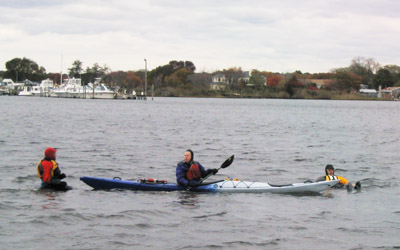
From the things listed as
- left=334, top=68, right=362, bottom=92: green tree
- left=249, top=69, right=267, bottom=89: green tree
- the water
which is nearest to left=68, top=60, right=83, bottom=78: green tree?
left=249, top=69, right=267, bottom=89: green tree

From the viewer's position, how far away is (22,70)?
190 meters

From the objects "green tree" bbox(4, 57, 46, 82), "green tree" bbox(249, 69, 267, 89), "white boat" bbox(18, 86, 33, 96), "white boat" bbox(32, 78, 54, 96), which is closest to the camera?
"white boat" bbox(32, 78, 54, 96)

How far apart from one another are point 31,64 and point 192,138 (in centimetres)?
16423

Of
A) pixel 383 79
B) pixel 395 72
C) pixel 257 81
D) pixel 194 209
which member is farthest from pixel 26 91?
pixel 194 209

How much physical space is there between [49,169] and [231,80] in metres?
169

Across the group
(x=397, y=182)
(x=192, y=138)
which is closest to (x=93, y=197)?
(x=397, y=182)

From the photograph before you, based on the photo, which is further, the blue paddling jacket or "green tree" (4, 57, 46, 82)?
"green tree" (4, 57, 46, 82)

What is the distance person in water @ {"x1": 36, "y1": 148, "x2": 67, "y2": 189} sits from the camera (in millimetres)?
16250

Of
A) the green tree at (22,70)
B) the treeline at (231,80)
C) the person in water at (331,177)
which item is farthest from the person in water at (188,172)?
the green tree at (22,70)

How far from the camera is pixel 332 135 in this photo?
1805 inches

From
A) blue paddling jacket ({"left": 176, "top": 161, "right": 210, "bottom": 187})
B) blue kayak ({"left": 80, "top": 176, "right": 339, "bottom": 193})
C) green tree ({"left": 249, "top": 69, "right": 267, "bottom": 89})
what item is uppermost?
green tree ({"left": 249, "top": 69, "right": 267, "bottom": 89})

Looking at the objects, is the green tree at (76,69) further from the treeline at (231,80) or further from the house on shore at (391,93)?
the house on shore at (391,93)

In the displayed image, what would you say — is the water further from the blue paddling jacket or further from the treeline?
the treeline

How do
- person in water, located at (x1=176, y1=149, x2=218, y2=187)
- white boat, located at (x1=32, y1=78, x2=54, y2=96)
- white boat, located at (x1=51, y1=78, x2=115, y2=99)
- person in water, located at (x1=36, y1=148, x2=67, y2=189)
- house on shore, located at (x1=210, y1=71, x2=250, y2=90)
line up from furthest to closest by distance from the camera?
house on shore, located at (x1=210, y1=71, x2=250, y2=90) < white boat, located at (x1=32, y1=78, x2=54, y2=96) < white boat, located at (x1=51, y1=78, x2=115, y2=99) < person in water, located at (x1=176, y1=149, x2=218, y2=187) < person in water, located at (x1=36, y1=148, x2=67, y2=189)
